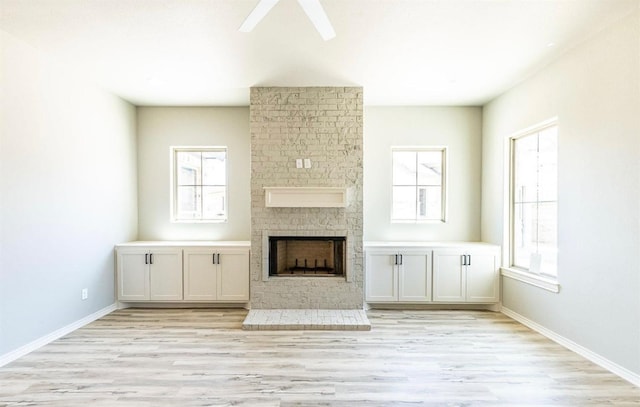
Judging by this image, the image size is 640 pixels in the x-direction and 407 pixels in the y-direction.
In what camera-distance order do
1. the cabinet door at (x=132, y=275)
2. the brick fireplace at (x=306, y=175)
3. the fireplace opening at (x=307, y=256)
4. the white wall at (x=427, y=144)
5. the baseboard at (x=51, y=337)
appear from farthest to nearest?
the white wall at (x=427, y=144) → the cabinet door at (x=132, y=275) → the fireplace opening at (x=307, y=256) → the brick fireplace at (x=306, y=175) → the baseboard at (x=51, y=337)

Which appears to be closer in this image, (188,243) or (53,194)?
(53,194)

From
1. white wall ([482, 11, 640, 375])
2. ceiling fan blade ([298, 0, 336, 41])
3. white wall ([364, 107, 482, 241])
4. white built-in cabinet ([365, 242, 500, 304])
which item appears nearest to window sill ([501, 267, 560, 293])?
white wall ([482, 11, 640, 375])

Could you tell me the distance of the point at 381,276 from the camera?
459cm

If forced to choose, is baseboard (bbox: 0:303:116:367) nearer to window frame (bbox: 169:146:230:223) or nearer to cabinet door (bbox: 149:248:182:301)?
cabinet door (bbox: 149:248:182:301)

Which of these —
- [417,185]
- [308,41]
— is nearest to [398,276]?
[417,185]

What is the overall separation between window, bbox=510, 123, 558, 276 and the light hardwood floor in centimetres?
84

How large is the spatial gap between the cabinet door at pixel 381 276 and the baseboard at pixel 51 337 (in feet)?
10.9

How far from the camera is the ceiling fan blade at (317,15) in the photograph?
2.08 metres

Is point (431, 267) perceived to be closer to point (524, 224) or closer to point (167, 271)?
point (524, 224)

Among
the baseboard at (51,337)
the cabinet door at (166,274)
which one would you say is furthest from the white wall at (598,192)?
the baseboard at (51,337)

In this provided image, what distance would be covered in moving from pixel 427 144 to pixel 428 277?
190 cm

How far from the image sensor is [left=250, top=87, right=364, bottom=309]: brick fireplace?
4.40 meters

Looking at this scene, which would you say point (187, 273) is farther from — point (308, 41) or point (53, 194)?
point (308, 41)

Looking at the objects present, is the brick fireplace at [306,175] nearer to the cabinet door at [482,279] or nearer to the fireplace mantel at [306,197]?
the fireplace mantel at [306,197]
